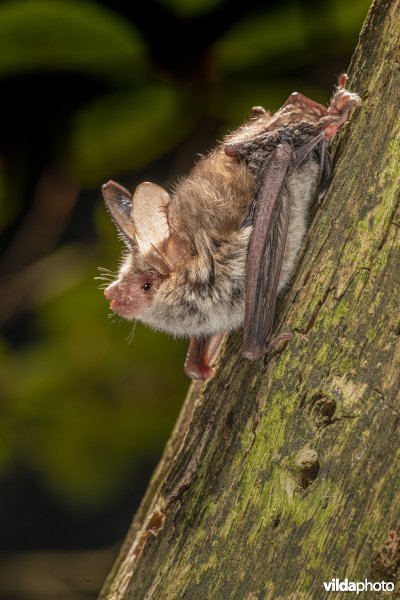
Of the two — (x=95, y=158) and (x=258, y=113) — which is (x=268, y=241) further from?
(x=95, y=158)

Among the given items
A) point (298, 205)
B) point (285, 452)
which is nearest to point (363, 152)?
point (298, 205)

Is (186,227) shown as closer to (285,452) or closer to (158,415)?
(285,452)

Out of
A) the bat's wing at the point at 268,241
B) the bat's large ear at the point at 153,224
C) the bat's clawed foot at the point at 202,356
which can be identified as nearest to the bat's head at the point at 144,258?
the bat's large ear at the point at 153,224

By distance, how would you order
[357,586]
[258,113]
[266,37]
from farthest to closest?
[266,37]
[258,113]
[357,586]

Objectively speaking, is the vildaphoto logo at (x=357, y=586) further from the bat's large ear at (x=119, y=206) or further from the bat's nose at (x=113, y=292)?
the bat's large ear at (x=119, y=206)

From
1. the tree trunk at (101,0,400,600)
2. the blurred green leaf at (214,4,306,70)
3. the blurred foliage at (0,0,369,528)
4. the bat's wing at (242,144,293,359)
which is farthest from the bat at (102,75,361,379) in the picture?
the blurred foliage at (0,0,369,528)

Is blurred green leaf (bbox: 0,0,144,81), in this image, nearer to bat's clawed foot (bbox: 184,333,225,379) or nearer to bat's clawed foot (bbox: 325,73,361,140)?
bat's clawed foot (bbox: 325,73,361,140)

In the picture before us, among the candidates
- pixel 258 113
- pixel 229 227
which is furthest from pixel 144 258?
pixel 258 113
